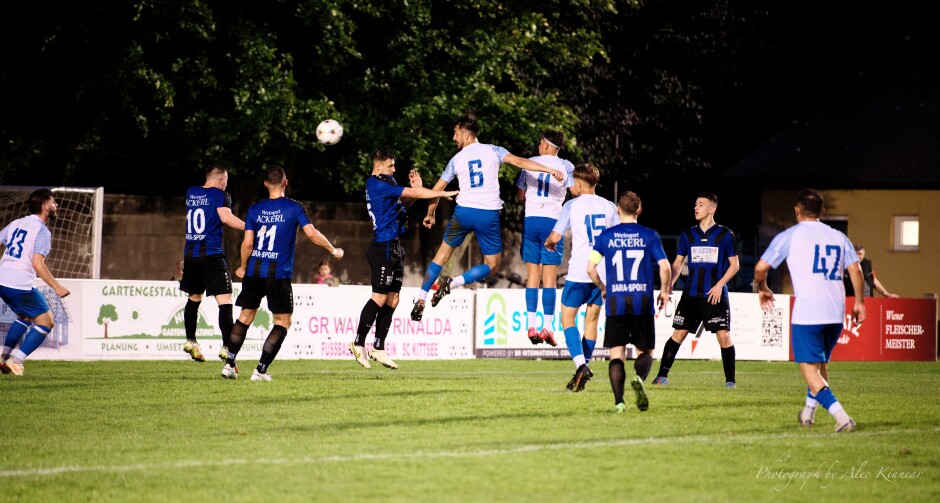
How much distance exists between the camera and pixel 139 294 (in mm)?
19844

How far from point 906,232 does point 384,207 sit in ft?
89.2

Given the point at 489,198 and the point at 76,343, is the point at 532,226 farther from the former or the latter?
the point at 76,343

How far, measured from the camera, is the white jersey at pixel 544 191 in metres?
14.0

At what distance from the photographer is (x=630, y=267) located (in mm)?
10820

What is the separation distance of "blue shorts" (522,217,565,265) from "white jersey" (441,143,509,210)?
0.51 meters

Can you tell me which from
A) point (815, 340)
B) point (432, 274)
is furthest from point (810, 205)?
point (432, 274)

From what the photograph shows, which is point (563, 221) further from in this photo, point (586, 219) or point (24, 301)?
point (24, 301)

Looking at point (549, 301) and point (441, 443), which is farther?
point (549, 301)

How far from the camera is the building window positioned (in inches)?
1465

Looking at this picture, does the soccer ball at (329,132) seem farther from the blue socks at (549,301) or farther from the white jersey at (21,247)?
the blue socks at (549,301)

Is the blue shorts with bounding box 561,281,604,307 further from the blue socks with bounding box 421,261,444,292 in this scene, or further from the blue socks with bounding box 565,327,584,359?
the blue socks with bounding box 421,261,444,292

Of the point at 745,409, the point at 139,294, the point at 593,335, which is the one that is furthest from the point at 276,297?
the point at 139,294

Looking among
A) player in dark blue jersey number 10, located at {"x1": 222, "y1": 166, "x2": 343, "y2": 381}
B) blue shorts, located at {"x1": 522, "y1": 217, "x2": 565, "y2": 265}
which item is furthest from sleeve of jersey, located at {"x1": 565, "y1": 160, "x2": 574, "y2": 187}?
player in dark blue jersey number 10, located at {"x1": 222, "y1": 166, "x2": 343, "y2": 381}

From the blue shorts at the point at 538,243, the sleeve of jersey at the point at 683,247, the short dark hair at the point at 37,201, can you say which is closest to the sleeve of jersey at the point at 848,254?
the blue shorts at the point at 538,243
